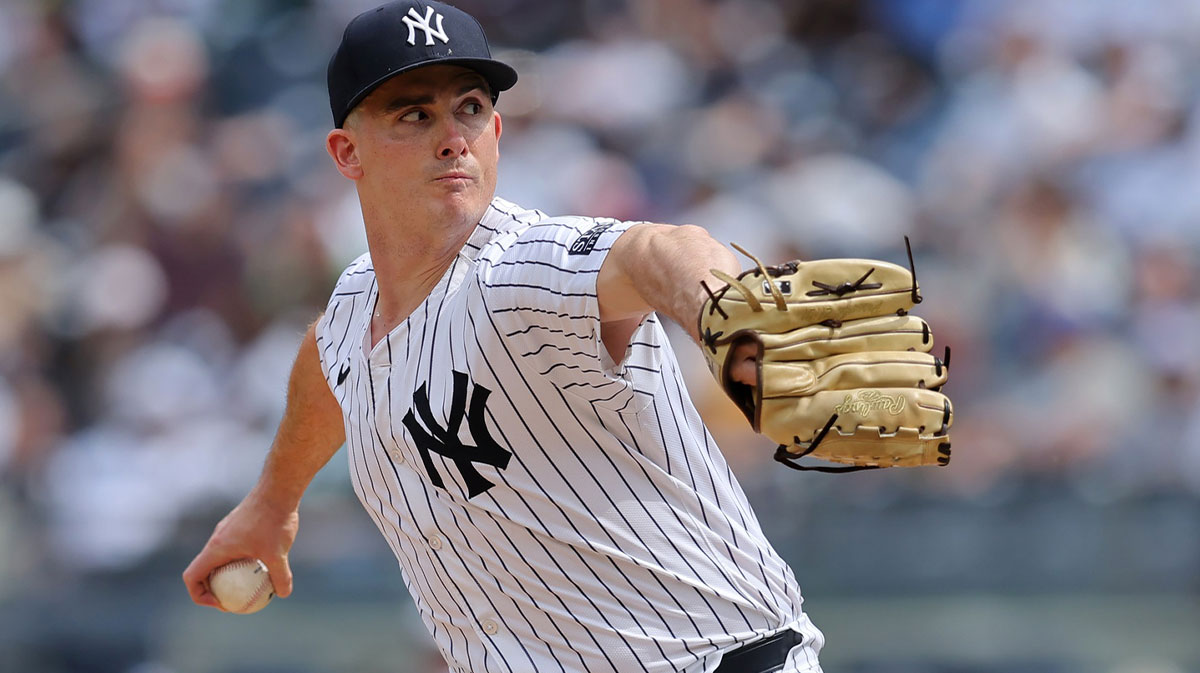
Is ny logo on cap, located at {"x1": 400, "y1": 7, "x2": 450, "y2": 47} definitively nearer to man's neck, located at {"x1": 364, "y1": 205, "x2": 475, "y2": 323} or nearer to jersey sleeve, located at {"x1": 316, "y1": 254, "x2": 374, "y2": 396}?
man's neck, located at {"x1": 364, "y1": 205, "x2": 475, "y2": 323}

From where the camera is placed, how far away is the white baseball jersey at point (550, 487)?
2533 millimetres

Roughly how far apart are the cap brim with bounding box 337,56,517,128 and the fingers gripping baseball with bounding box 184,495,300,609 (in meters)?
1.06

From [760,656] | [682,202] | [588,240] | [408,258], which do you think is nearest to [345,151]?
[408,258]

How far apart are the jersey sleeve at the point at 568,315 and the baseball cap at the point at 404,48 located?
1.39 feet

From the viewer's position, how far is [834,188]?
24.0 ft

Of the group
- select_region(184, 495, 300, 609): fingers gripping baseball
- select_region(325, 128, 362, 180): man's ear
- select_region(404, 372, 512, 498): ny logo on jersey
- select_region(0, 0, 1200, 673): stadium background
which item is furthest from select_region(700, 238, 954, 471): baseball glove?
select_region(0, 0, 1200, 673): stadium background

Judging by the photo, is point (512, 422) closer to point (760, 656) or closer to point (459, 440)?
point (459, 440)

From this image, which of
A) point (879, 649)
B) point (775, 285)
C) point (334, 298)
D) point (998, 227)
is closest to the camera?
point (775, 285)

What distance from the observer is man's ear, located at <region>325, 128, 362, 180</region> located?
3008mm

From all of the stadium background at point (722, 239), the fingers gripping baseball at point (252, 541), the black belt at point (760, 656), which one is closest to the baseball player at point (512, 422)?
the black belt at point (760, 656)

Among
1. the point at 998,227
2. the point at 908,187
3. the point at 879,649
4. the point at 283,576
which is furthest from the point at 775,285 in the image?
A: the point at 908,187

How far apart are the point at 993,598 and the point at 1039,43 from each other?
333cm

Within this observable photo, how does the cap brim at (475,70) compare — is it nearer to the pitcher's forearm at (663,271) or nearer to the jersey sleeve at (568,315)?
the jersey sleeve at (568,315)

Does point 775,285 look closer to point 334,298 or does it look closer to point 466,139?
point 466,139
